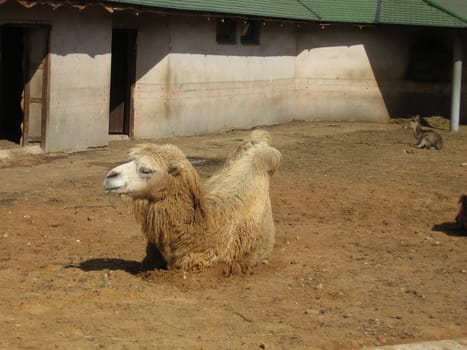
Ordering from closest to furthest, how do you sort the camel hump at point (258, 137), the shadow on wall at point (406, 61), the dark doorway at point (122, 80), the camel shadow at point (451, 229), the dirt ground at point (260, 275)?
the dirt ground at point (260, 275)
the camel hump at point (258, 137)
the camel shadow at point (451, 229)
the dark doorway at point (122, 80)
the shadow on wall at point (406, 61)

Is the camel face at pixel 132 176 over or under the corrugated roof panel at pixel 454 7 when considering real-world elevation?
under

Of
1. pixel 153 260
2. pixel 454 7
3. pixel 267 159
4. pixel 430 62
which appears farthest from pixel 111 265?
pixel 430 62

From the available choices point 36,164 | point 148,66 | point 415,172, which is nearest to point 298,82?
point 148,66

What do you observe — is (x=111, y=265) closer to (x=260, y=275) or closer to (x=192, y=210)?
(x=192, y=210)

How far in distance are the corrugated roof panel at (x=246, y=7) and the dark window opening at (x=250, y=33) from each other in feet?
Answer: 1.97

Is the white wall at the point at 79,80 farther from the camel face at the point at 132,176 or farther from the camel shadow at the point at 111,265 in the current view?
the camel face at the point at 132,176

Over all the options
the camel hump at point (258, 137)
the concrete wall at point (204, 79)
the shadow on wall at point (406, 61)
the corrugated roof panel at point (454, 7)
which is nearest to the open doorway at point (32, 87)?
the concrete wall at point (204, 79)

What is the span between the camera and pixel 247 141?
10.1 m

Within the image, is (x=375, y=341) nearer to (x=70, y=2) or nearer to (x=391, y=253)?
(x=391, y=253)

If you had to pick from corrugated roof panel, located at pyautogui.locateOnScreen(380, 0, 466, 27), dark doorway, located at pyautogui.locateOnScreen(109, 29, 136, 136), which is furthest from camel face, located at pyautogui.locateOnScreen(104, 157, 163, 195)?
corrugated roof panel, located at pyautogui.locateOnScreen(380, 0, 466, 27)

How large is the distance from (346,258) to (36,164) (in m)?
7.90

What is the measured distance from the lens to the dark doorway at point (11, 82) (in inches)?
742

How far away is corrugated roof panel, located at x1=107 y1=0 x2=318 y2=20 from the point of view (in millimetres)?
19750

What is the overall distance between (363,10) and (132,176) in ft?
65.8
